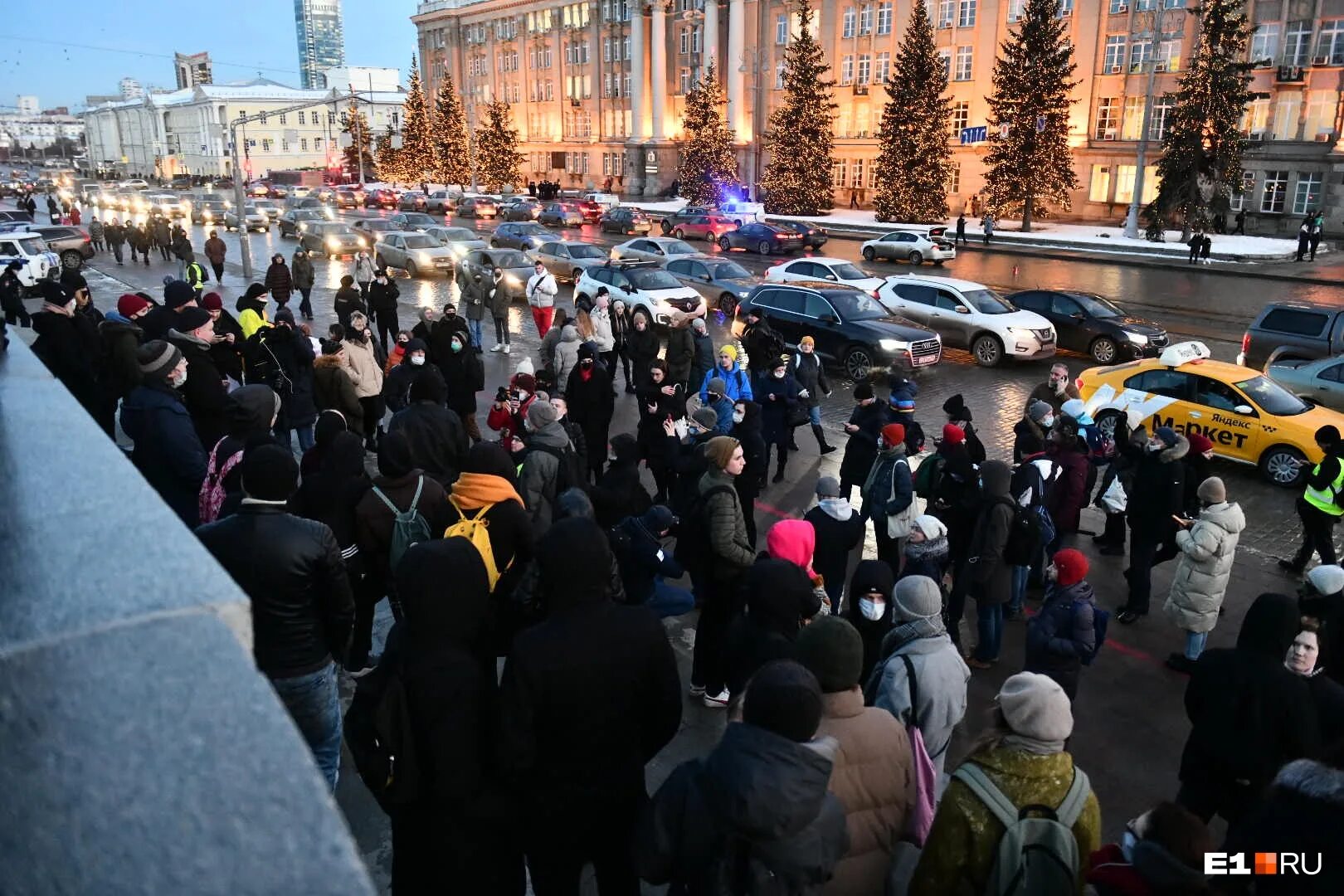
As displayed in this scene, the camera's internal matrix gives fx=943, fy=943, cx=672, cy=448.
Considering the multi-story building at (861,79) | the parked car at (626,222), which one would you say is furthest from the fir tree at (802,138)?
the parked car at (626,222)

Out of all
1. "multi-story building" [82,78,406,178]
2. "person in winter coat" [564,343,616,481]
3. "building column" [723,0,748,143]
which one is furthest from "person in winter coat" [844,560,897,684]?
"multi-story building" [82,78,406,178]

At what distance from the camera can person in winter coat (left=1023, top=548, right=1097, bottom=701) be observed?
551 centimetres

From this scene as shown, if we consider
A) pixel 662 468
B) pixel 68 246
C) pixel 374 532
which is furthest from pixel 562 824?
pixel 68 246

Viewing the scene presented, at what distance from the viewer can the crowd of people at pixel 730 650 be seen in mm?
3068

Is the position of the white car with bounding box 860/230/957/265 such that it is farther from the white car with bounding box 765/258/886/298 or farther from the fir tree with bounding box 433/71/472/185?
the fir tree with bounding box 433/71/472/185

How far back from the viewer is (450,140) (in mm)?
73938

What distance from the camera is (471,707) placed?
3395mm

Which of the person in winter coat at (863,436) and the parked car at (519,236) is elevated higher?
the parked car at (519,236)

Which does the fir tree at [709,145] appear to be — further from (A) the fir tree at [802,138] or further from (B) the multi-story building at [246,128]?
(B) the multi-story building at [246,128]

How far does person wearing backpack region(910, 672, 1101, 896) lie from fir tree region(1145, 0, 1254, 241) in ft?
130

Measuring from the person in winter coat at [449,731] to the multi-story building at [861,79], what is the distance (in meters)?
41.7

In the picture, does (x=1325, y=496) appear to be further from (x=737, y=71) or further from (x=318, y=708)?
(x=737, y=71)

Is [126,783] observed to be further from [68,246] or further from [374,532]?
[68,246]

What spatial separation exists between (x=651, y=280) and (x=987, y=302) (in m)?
7.53
